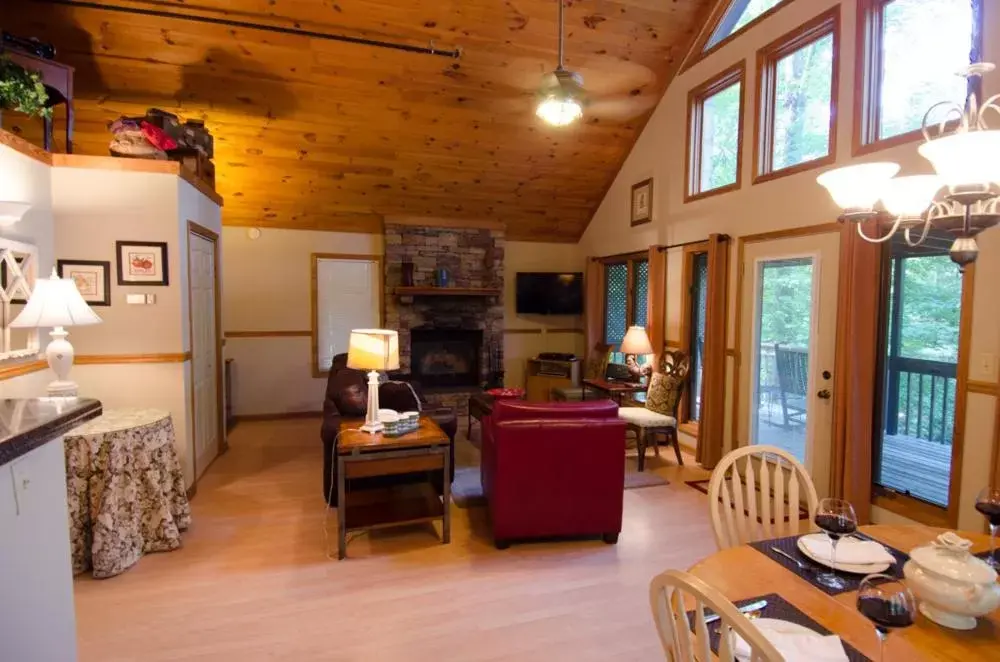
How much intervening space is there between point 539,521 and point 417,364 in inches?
167

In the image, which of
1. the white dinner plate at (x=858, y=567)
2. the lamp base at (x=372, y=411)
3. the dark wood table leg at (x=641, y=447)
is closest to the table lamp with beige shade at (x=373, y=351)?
the lamp base at (x=372, y=411)

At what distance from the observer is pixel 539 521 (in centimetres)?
316

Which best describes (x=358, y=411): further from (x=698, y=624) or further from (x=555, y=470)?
(x=698, y=624)

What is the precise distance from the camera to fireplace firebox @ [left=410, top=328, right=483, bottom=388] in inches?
279

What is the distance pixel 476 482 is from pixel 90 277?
310 centimetres

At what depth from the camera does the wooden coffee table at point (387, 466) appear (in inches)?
119

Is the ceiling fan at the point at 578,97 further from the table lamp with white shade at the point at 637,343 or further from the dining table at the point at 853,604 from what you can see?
the dining table at the point at 853,604

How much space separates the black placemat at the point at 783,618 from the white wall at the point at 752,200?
2.35 meters

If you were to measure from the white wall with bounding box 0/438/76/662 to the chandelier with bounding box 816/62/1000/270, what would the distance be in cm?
252

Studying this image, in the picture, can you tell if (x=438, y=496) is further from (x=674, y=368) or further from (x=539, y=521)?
(x=674, y=368)

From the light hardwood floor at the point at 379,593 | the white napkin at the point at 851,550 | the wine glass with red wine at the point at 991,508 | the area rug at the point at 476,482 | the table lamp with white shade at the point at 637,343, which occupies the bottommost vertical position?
the light hardwood floor at the point at 379,593

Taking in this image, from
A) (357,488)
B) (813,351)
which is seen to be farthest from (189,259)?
(813,351)

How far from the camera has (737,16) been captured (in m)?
4.63

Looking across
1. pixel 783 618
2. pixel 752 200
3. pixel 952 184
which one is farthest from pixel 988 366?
pixel 783 618
